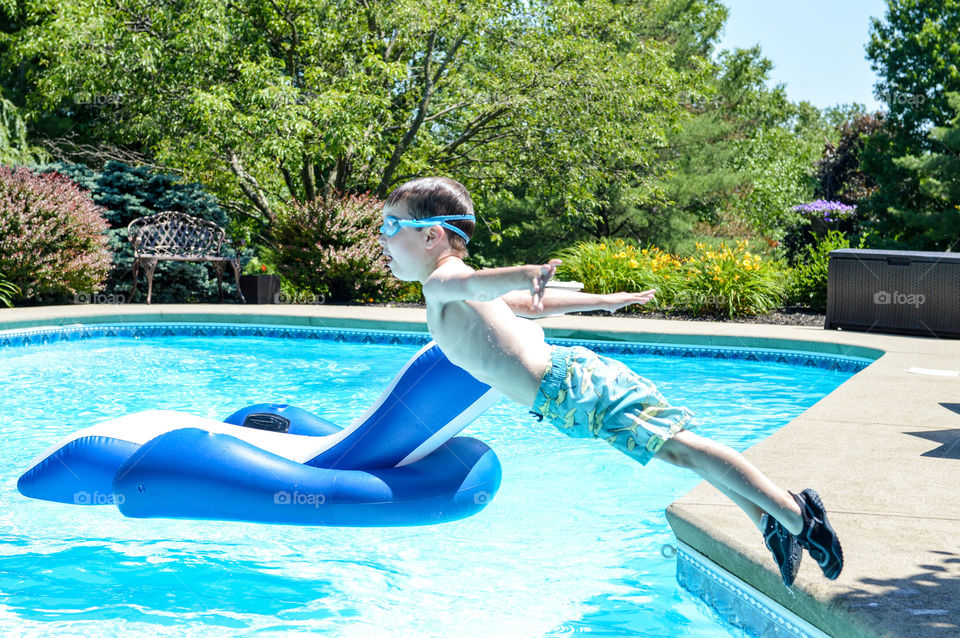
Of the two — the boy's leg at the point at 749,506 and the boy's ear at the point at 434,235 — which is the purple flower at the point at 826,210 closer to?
the boy's leg at the point at 749,506

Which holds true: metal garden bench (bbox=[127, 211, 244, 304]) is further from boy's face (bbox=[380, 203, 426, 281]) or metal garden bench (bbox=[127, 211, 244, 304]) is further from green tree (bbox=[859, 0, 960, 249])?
green tree (bbox=[859, 0, 960, 249])

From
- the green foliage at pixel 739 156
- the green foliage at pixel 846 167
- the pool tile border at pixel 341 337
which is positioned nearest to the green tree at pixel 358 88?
the pool tile border at pixel 341 337

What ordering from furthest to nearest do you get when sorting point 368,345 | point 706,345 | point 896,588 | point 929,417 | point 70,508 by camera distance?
point 368,345 → point 706,345 → point 929,417 → point 70,508 → point 896,588

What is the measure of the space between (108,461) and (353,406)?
13.2 feet

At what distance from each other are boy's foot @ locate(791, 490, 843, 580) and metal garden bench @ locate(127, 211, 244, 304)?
39.5 feet

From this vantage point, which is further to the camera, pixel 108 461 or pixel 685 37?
pixel 685 37

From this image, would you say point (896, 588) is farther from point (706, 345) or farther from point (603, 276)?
point (603, 276)

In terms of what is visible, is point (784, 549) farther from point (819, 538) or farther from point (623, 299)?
point (623, 299)

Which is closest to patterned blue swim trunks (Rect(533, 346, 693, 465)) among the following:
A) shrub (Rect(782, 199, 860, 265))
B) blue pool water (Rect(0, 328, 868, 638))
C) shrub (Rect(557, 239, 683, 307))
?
blue pool water (Rect(0, 328, 868, 638))

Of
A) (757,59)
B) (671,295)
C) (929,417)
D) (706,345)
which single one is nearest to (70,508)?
(929,417)

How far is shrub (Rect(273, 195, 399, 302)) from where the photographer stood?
1387cm

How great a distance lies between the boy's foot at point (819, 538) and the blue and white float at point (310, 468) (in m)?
1.31

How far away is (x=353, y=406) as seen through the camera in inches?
297
